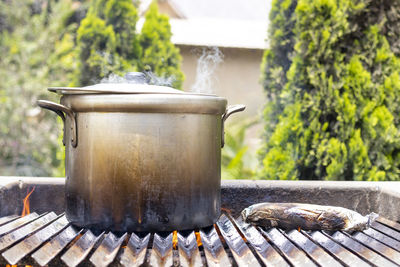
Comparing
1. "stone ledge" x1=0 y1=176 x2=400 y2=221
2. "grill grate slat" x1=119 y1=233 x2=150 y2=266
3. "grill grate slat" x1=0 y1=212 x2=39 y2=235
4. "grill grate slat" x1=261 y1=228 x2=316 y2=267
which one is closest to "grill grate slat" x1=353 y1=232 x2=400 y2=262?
"grill grate slat" x1=261 y1=228 x2=316 y2=267

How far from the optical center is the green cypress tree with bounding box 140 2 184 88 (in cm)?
426

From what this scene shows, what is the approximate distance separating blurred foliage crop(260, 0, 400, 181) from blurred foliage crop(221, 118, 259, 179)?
5.26ft

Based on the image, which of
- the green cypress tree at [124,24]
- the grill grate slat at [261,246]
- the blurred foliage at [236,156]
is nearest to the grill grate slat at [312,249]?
the grill grate slat at [261,246]

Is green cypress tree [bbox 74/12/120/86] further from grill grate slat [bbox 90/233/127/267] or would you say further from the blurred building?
grill grate slat [bbox 90/233/127/267]

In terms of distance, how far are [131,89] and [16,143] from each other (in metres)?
6.83

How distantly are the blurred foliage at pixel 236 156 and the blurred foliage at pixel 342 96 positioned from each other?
1.60 meters

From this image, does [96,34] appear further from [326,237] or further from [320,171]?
[326,237]

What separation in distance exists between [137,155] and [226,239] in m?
0.43

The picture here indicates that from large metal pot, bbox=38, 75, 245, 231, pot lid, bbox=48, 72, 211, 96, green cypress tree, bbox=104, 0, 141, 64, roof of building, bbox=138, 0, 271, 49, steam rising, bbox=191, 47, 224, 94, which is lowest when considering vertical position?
large metal pot, bbox=38, 75, 245, 231

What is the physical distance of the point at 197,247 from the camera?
1267 mm

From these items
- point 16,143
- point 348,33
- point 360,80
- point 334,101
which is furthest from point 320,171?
point 16,143

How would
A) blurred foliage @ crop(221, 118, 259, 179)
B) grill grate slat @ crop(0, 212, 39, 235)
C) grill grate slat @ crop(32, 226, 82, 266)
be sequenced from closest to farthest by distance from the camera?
grill grate slat @ crop(32, 226, 82, 266) < grill grate slat @ crop(0, 212, 39, 235) < blurred foliage @ crop(221, 118, 259, 179)

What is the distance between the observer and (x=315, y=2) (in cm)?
311

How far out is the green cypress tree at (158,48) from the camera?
14.0ft
